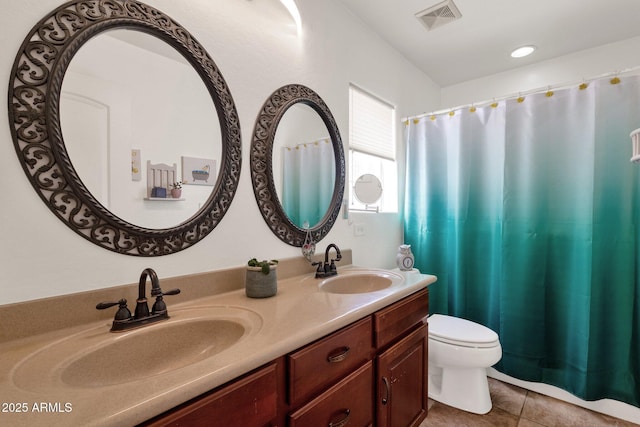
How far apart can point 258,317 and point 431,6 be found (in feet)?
6.93

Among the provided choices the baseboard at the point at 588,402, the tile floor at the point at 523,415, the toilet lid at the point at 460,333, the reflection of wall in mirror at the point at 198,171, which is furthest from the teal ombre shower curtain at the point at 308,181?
the baseboard at the point at 588,402

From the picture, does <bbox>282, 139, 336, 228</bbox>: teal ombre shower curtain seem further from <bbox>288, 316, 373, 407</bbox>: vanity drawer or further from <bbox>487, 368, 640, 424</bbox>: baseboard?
<bbox>487, 368, 640, 424</bbox>: baseboard

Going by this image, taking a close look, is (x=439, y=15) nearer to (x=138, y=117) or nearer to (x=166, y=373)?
(x=138, y=117)

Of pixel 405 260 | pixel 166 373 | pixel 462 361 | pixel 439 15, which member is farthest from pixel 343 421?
pixel 439 15

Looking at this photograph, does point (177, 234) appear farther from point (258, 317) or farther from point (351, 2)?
point (351, 2)

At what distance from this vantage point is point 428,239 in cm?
233

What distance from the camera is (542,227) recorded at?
192 cm

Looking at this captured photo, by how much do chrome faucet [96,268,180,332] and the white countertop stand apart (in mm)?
26

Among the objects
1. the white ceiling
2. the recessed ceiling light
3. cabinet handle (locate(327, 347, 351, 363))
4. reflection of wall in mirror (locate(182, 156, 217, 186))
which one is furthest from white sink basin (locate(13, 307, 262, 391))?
the recessed ceiling light

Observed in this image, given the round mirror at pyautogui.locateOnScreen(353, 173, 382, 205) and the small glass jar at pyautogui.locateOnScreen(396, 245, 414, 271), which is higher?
the round mirror at pyautogui.locateOnScreen(353, 173, 382, 205)

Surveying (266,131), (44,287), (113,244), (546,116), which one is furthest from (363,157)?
(44,287)

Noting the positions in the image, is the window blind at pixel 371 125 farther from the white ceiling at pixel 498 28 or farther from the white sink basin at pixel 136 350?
the white sink basin at pixel 136 350

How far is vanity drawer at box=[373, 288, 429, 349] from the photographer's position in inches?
45.7

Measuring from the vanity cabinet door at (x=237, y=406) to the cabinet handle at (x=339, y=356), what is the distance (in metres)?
0.22
